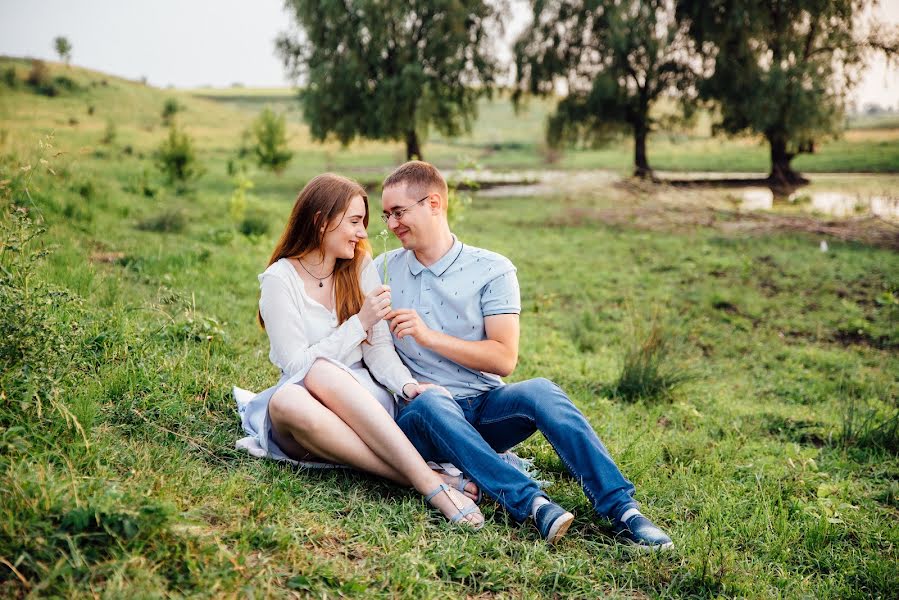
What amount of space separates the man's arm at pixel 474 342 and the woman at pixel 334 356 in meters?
0.13

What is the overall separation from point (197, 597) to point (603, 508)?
67.3 inches

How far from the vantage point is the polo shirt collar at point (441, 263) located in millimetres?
3410

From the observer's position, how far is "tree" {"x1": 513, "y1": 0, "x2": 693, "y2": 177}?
1789cm

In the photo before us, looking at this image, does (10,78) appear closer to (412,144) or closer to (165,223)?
(412,144)

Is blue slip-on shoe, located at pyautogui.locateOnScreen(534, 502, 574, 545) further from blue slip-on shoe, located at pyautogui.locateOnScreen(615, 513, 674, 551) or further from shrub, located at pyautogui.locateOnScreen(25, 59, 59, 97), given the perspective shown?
Result: shrub, located at pyautogui.locateOnScreen(25, 59, 59, 97)

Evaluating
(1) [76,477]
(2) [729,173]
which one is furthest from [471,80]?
(1) [76,477]

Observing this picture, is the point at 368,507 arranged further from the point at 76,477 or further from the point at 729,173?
the point at 729,173

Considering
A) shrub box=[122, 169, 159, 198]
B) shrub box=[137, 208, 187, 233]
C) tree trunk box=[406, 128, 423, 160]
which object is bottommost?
shrub box=[137, 208, 187, 233]

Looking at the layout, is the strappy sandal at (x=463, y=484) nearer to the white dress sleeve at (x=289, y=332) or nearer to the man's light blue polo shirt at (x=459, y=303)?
the man's light blue polo shirt at (x=459, y=303)

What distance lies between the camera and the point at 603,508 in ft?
9.55

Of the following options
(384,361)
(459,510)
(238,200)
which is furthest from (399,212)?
(238,200)

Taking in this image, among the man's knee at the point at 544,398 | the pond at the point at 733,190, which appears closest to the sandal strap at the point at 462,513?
the man's knee at the point at 544,398

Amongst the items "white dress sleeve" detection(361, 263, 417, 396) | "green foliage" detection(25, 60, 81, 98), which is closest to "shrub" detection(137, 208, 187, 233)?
"white dress sleeve" detection(361, 263, 417, 396)

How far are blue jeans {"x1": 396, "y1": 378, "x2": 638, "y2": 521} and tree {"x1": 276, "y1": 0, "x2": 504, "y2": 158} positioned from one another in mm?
17191
